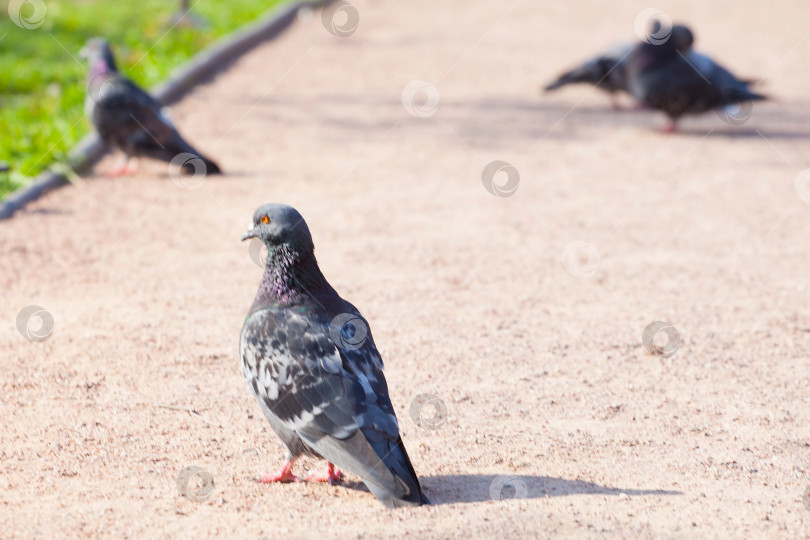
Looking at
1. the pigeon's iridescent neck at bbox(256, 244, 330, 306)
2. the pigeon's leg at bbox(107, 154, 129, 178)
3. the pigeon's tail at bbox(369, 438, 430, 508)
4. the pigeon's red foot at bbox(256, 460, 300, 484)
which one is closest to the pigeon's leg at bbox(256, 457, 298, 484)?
the pigeon's red foot at bbox(256, 460, 300, 484)

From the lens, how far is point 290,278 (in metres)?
3.77

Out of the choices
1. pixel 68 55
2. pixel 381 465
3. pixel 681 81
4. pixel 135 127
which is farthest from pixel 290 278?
pixel 68 55

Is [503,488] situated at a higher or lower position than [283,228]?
lower

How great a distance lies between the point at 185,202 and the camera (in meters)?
7.47

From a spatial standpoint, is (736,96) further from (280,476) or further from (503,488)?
(280,476)

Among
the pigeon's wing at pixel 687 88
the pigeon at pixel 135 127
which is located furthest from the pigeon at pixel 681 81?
the pigeon at pixel 135 127

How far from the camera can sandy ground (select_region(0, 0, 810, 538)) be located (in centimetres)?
358

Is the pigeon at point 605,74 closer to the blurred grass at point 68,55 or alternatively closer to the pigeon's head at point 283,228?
the blurred grass at point 68,55

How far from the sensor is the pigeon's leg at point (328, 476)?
3.77 m


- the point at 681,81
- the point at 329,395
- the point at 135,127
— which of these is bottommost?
the point at 329,395

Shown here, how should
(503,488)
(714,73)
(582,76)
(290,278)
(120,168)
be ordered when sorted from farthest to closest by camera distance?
(582,76) → (714,73) → (120,168) → (290,278) → (503,488)

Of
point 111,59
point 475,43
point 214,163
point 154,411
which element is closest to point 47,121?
point 111,59

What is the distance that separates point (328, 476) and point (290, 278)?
778mm

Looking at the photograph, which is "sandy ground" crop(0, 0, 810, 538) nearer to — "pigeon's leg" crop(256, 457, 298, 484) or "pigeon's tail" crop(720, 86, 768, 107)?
"pigeon's leg" crop(256, 457, 298, 484)
